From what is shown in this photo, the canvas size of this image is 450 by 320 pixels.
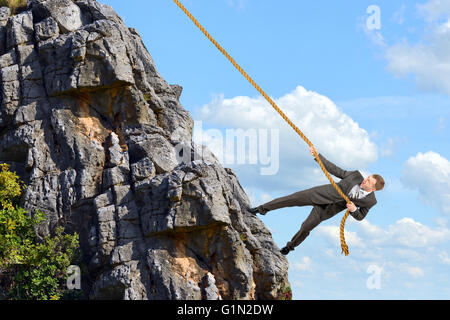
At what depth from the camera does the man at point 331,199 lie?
2109 cm

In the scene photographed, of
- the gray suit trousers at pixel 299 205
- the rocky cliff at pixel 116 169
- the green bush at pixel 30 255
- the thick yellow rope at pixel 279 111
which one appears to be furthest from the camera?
the green bush at pixel 30 255

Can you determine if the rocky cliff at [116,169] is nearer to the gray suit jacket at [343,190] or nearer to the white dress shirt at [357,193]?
the gray suit jacket at [343,190]

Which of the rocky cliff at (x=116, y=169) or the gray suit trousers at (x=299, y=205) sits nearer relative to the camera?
the gray suit trousers at (x=299, y=205)

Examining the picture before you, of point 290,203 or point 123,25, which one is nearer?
point 290,203

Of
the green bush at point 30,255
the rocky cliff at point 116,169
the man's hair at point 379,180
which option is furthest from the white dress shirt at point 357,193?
the green bush at point 30,255

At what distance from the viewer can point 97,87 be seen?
30688mm

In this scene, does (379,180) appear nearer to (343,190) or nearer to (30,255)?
(343,190)

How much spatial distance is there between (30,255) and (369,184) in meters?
15.7

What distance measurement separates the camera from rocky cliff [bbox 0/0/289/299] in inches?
1073

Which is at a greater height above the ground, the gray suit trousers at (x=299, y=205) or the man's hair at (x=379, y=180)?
the man's hair at (x=379, y=180)

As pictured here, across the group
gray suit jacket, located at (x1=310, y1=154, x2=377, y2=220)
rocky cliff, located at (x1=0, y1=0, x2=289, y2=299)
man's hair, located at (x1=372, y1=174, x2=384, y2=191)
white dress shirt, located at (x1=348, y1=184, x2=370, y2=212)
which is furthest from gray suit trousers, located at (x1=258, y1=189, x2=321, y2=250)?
rocky cliff, located at (x1=0, y1=0, x2=289, y2=299)

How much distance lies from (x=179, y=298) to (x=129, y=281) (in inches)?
87.5
